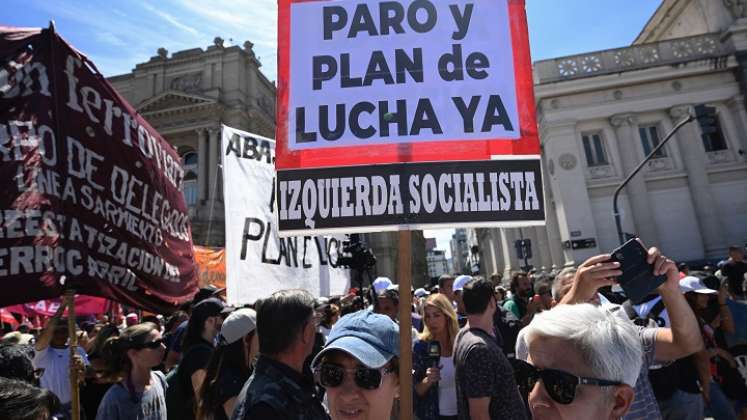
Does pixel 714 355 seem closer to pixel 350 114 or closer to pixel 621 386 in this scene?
pixel 621 386

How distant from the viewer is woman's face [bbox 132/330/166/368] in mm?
3065

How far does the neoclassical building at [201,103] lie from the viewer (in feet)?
105

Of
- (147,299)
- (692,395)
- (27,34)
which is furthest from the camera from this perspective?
(692,395)

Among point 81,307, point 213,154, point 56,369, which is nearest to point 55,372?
point 56,369

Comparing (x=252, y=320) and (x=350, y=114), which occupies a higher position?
(x=350, y=114)

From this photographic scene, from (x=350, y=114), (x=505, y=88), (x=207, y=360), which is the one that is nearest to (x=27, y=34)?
(x=350, y=114)

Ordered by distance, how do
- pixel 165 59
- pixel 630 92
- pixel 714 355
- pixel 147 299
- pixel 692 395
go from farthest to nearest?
pixel 165 59 → pixel 630 92 → pixel 714 355 → pixel 692 395 → pixel 147 299

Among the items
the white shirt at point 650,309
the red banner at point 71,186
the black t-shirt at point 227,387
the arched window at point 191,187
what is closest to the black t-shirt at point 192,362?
the black t-shirt at point 227,387

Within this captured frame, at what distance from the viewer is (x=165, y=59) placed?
35781mm

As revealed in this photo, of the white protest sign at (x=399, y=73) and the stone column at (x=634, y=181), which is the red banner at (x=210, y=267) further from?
the stone column at (x=634, y=181)

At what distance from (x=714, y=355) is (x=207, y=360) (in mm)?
4736

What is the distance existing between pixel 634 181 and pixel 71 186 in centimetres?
2654

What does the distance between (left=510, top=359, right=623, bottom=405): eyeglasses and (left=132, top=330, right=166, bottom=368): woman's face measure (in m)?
2.73

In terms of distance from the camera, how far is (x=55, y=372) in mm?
4121
